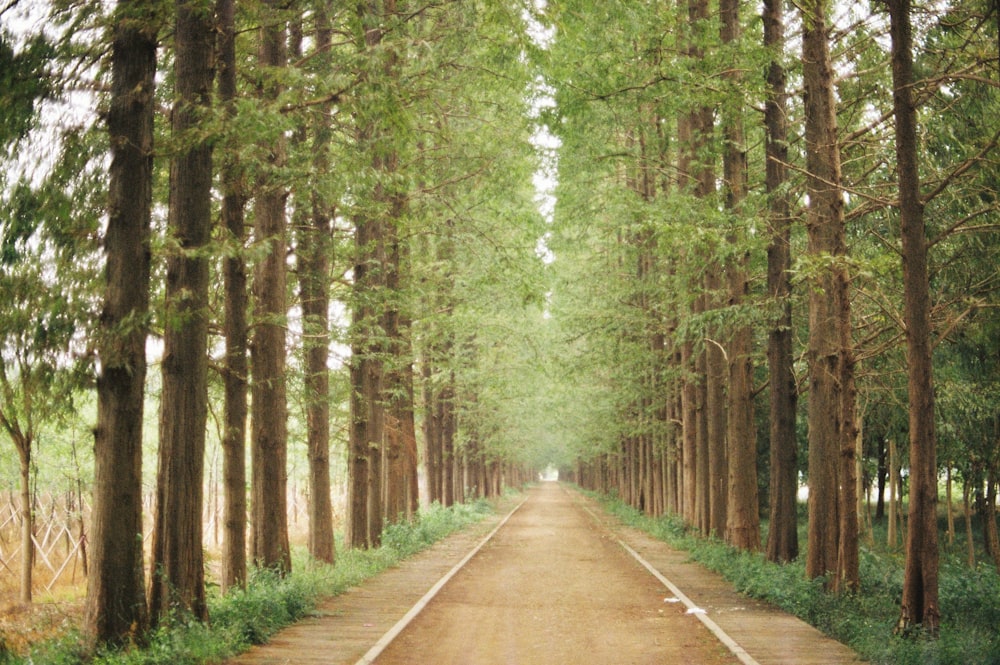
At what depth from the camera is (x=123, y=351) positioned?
883 centimetres

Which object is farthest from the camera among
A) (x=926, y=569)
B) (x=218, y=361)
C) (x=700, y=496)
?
(x=700, y=496)

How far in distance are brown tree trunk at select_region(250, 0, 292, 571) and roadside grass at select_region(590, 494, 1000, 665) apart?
7.74m

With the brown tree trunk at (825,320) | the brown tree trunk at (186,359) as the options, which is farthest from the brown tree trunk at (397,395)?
the brown tree trunk at (186,359)

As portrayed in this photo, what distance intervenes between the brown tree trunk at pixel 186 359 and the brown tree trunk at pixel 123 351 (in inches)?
23.9

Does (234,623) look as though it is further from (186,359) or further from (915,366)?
(915,366)

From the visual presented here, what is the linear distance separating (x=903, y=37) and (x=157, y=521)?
1026cm

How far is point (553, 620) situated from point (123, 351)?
268 inches

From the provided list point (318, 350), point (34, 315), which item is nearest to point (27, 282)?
Answer: point (34, 315)

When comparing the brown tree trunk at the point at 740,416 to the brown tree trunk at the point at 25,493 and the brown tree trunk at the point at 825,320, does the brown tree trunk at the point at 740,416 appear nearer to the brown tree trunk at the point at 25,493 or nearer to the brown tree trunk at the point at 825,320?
the brown tree trunk at the point at 825,320

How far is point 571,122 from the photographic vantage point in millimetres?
16297

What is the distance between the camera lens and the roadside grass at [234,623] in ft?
27.8

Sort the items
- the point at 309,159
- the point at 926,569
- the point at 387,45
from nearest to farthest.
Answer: the point at 387,45, the point at 926,569, the point at 309,159

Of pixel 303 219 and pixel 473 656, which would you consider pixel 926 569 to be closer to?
pixel 473 656

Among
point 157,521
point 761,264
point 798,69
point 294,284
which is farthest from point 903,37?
point 294,284
